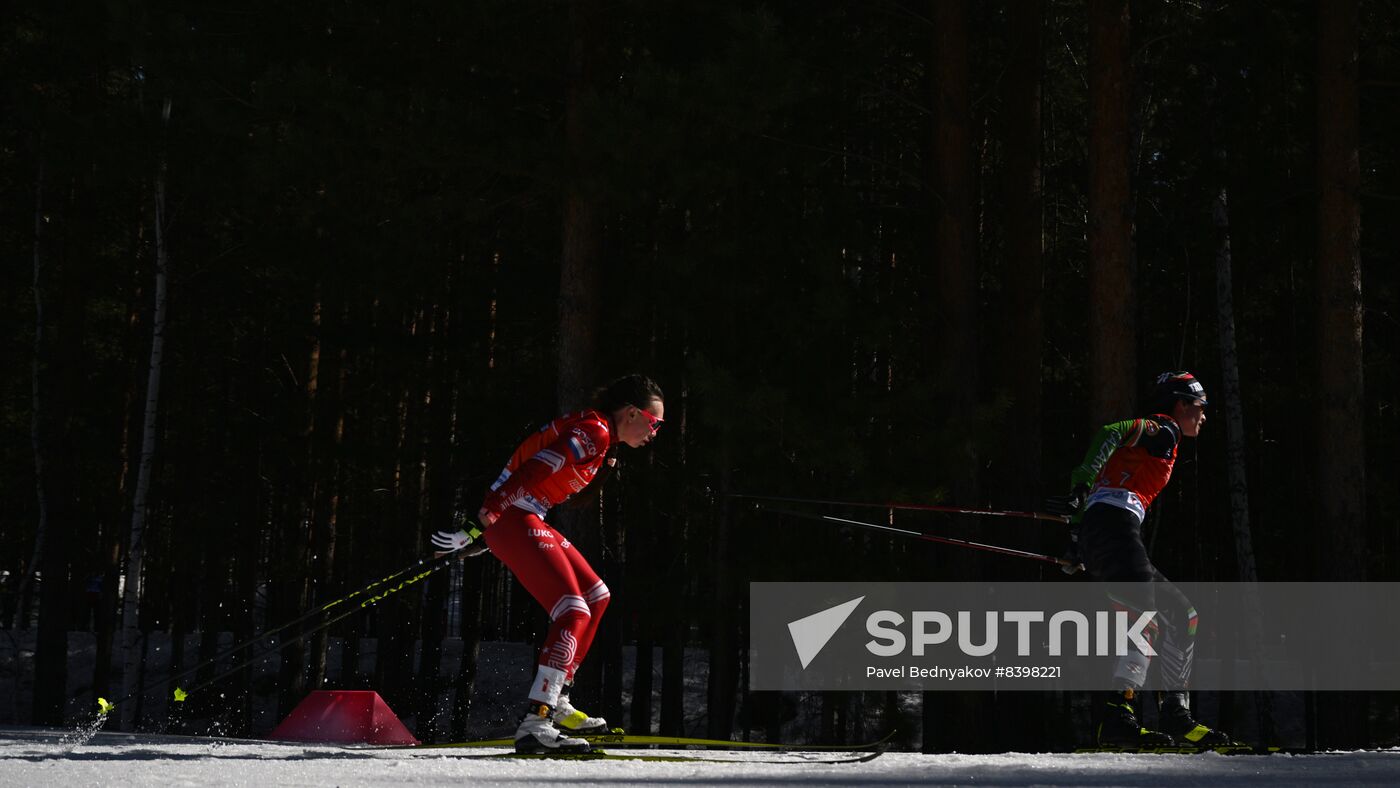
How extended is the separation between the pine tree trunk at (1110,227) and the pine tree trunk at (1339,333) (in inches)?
73.2

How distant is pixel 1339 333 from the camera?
12797mm

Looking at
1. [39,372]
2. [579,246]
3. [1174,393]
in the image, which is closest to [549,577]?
[1174,393]

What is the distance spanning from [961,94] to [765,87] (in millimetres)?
3690

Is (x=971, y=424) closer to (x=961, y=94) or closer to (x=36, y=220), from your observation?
(x=961, y=94)

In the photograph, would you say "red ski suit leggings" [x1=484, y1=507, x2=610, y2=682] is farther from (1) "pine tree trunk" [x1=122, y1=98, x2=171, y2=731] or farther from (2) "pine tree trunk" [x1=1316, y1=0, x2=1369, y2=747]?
(1) "pine tree trunk" [x1=122, y1=98, x2=171, y2=731]

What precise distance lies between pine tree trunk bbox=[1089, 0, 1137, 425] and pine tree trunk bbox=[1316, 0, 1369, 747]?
1859 mm

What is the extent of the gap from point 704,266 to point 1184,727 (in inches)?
291

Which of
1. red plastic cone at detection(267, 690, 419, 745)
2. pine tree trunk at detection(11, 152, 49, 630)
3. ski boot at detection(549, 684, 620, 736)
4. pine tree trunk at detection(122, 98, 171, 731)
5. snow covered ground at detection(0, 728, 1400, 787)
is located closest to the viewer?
snow covered ground at detection(0, 728, 1400, 787)

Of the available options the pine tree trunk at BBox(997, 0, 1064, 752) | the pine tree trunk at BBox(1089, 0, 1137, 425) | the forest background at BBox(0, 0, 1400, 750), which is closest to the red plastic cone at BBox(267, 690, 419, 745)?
the forest background at BBox(0, 0, 1400, 750)

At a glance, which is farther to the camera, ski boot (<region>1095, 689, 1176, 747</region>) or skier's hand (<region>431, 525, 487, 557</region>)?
ski boot (<region>1095, 689, 1176, 747</region>)

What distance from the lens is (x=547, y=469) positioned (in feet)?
23.5

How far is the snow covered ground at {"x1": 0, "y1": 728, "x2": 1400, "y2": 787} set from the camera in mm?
5883

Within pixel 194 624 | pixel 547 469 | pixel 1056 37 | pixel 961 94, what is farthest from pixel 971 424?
pixel 194 624

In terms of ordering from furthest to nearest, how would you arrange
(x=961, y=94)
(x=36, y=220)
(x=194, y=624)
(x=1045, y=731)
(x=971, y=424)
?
(x=194, y=624)
(x=36, y=220)
(x=1045, y=731)
(x=961, y=94)
(x=971, y=424)
